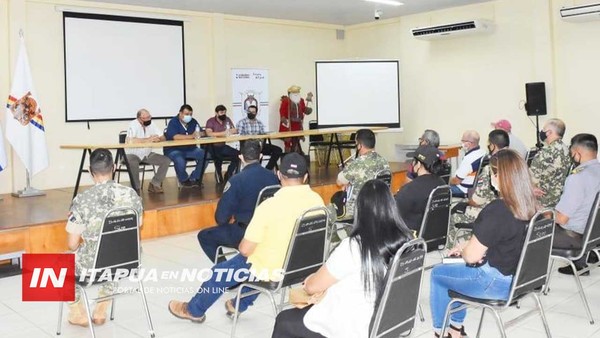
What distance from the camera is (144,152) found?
24.0 ft

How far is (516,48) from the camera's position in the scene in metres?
9.12

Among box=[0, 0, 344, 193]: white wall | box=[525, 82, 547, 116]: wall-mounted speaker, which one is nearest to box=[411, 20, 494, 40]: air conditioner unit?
box=[525, 82, 547, 116]: wall-mounted speaker

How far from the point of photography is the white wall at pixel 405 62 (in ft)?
26.2

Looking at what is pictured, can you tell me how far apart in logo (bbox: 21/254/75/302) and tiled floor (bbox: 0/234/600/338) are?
0.10m

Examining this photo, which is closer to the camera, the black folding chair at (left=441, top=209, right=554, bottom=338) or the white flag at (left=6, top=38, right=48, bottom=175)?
the black folding chair at (left=441, top=209, right=554, bottom=338)

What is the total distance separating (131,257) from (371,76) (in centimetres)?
746

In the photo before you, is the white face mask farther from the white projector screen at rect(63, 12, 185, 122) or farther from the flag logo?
the flag logo

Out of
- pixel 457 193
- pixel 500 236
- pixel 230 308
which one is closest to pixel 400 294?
pixel 500 236

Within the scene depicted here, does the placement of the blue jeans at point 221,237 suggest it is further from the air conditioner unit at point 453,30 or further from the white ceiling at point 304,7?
the air conditioner unit at point 453,30

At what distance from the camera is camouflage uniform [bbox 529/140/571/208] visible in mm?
4730

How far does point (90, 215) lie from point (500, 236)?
210cm

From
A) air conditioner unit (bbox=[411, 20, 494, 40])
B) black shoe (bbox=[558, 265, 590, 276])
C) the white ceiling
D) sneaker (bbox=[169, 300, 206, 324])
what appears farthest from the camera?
air conditioner unit (bbox=[411, 20, 494, 40])

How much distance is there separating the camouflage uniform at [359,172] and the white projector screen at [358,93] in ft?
16.9

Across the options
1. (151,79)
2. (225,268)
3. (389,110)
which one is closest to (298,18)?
(389,110)
